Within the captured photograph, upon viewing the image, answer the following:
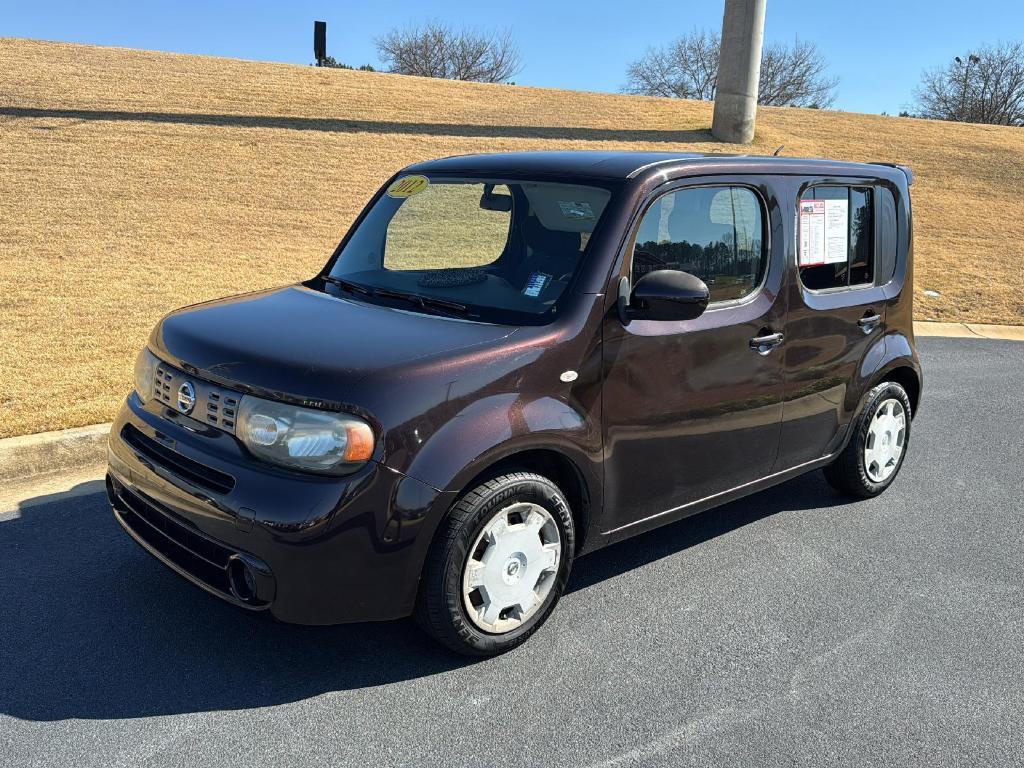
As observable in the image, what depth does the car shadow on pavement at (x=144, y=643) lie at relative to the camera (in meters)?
3.03

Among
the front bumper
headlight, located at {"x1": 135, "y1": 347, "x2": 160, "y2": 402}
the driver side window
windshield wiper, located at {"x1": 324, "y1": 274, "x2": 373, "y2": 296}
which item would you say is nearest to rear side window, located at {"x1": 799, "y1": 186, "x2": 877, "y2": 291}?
the driver side window

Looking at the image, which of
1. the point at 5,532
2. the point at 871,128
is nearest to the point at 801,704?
the point at 5,532

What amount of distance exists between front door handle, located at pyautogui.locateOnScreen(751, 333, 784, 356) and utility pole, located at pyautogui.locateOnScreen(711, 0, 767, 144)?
71.0ft

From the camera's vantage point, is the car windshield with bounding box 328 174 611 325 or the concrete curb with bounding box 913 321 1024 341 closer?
the car windshield with bounding box 328 174 611 325

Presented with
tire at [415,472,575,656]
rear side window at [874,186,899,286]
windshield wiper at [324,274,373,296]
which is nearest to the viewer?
tire at [415,472,575,656]

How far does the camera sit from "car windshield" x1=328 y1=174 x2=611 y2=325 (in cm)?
355

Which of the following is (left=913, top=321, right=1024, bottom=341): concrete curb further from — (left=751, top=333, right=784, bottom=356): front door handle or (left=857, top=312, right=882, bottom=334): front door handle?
(left=751, top=333, right=784, bottom=356): front door handle

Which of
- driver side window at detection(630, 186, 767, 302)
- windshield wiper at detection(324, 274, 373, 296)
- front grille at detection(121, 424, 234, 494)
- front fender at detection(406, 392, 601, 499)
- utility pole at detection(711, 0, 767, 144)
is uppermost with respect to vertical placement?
utility pole at detection(711, 0, 767, 144)

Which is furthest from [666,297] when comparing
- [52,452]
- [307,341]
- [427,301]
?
[52,452]

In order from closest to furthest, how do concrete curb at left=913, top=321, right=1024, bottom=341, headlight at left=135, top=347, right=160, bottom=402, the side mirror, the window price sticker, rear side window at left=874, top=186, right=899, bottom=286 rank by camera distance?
the side mirror, headlight at left=135, top=347, right=160, bottom=402, the window price sticker, rear side window at left=874, top=186, right=899, bottom=286, concrete curb at left=913, top=321, right=1024, bottom=341

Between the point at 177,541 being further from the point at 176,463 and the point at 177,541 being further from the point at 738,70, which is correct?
the point at 738,70

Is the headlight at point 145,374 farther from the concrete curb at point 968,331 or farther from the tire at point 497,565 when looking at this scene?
the concrete curb at point 968,331

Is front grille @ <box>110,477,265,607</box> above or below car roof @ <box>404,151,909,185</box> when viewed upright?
below

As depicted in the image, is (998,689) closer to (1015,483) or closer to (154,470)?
(1015,483)
